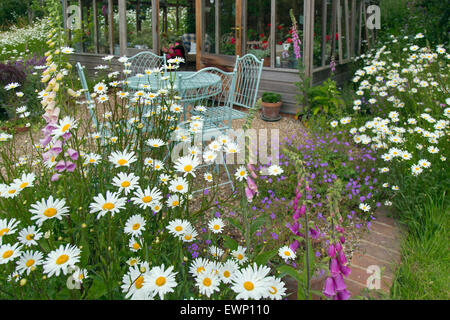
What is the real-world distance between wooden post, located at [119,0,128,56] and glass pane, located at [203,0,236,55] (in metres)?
1.73

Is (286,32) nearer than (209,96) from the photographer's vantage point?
No

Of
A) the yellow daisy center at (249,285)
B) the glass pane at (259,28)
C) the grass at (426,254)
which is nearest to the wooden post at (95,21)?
the glass pane at (259,28)

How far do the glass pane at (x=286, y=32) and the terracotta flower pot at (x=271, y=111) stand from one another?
0.67 metres

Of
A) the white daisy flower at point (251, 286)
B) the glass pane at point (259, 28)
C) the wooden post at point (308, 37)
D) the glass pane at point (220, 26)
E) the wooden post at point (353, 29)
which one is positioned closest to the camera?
the white daisy flower at point (251, 286)

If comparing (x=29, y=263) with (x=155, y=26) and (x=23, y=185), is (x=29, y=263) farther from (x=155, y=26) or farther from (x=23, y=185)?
(x=155, y=26)

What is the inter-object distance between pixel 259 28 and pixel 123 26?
2925 mm

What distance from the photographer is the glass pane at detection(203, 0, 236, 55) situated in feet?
20.8

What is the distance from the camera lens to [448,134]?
112 inches

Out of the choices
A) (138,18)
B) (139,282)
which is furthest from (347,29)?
(139,282)

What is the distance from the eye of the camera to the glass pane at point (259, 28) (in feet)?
19.3

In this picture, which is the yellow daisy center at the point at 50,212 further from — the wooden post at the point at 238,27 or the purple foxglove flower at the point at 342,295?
the wooden post at the point at 238,27

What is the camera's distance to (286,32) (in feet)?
19.0

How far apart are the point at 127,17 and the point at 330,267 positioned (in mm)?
7527
